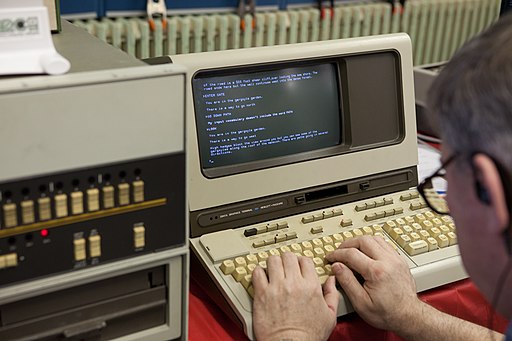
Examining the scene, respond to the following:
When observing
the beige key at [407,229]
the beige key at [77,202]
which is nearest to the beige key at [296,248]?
the beige key at [407,229]

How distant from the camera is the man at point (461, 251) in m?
0.70

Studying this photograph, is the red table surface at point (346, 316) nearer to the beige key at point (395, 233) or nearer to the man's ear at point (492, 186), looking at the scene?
the beige key at point (395, 233)

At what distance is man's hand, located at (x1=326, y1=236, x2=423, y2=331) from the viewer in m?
1.06

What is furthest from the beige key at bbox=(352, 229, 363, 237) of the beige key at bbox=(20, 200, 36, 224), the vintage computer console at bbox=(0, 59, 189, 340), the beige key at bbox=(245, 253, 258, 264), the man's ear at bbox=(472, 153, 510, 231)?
the beige key at bbox=(20, 200, 36, 224)

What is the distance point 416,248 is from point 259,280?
32cm

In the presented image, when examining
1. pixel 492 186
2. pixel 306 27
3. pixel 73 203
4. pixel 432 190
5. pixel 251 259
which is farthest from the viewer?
pixel 306 27

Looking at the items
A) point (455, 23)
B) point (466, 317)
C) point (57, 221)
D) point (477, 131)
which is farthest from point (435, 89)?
point (455, 23)

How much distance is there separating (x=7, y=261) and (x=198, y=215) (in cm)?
41

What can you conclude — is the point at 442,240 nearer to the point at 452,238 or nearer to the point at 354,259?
the point at 452,238

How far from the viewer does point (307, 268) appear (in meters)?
1.07

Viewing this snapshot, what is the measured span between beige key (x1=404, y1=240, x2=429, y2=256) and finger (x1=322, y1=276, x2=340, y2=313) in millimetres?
175

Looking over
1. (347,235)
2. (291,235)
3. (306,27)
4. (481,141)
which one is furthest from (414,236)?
(306,27)

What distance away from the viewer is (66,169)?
79 cm

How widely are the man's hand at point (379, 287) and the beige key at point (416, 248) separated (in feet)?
0.21
